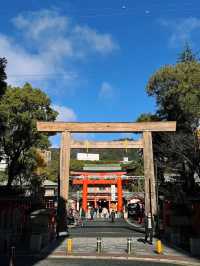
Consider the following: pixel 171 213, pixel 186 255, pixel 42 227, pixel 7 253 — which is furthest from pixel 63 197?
pixel 186 255

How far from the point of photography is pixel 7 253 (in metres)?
17.5

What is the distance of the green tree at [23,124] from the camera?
111ft

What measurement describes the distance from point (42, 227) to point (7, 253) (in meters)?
5.50

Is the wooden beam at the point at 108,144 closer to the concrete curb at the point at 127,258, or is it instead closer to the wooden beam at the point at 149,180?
the wooden beam at the point at 149,180

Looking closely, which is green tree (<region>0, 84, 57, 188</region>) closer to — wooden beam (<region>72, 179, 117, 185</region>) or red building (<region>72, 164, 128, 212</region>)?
red building (<region>72, 164, 128, 212</region>)

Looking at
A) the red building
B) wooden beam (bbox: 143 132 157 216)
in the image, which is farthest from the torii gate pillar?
the red building

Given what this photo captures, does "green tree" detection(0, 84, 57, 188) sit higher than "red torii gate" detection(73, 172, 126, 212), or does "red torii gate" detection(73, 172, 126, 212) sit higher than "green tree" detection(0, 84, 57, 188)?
"green tree" detection(0, 84, 57, 188)

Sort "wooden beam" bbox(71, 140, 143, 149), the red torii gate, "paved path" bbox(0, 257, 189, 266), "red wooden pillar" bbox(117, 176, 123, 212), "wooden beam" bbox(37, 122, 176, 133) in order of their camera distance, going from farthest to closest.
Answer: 1. the red torii gate
2. "red wooden pillar" bbox(117, 176, 123, 212)
3. "wooden beam" bbox(71, 140, 143, 149)
4. "wooden beam" bbox(37, 122, 176, 133)
5. "paved path" bbox(0, 257, 189, 266)

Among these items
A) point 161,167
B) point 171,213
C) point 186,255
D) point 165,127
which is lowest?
point 186,255

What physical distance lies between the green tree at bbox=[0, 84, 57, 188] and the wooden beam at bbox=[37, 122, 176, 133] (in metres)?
4.58

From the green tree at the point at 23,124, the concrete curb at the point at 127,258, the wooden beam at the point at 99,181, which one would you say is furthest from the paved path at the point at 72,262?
the wooden beam at the point at 99,181

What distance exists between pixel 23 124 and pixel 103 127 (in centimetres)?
828

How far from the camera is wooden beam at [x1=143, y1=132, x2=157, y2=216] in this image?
27.8m

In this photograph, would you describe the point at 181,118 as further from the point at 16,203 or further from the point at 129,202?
the point at 129,202
